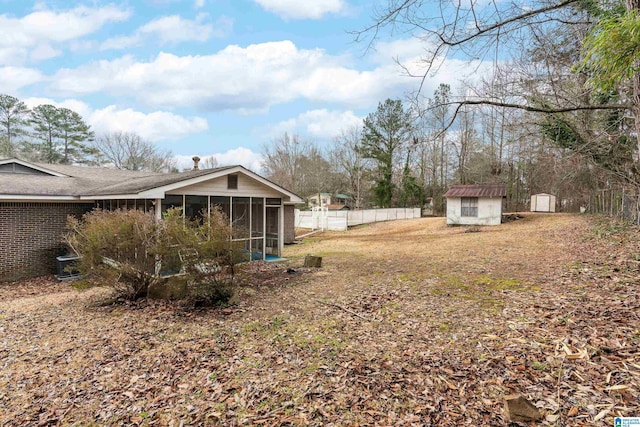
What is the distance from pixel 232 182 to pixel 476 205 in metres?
15.3

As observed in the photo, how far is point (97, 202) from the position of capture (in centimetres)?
1130

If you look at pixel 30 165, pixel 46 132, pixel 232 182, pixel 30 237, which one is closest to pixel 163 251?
pixel 232 182

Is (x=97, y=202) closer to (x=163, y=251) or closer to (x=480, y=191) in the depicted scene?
(x=163, y=251)

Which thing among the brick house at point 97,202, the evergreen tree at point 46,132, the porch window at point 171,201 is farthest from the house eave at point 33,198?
the evergreen tree at point 46,132

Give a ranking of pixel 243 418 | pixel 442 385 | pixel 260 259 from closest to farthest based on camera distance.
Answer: pixel 243 418
pixel 442 385
pixel 260 259

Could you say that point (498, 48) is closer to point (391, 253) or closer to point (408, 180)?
point (391, 253)

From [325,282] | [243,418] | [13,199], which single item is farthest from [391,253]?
[13,199]

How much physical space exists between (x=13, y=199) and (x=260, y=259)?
291 inches

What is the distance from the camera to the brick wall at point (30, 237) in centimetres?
944

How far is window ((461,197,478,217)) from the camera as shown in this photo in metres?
19.4

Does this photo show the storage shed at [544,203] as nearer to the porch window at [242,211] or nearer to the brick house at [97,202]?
the brick house at [97,202]

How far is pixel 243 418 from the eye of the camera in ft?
9.61

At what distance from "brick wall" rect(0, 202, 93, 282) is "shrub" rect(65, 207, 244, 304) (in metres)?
5.36

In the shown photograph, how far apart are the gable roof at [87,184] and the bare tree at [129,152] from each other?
67.4 feet
